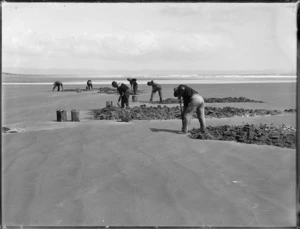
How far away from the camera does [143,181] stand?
5219 millimetres

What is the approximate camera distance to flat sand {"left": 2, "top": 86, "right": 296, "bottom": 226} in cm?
408

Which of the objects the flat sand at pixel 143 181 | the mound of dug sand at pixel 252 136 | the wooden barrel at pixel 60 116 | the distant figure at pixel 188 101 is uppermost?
the distant figure at pixel 188 101

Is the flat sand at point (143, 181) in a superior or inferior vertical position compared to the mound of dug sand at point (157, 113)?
inferior

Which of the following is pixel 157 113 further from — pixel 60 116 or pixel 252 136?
pixel 252 136

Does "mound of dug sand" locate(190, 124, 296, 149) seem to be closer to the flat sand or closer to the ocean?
the flat sand

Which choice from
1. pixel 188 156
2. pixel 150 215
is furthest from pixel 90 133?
pixel 150 215

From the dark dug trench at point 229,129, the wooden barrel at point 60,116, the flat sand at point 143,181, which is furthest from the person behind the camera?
the wooden barrel at point 60,116

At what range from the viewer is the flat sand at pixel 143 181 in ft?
13.4

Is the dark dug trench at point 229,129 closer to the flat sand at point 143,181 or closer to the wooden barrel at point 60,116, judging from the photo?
the flat sand at point 143,181

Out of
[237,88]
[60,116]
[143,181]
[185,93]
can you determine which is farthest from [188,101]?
[237,88]

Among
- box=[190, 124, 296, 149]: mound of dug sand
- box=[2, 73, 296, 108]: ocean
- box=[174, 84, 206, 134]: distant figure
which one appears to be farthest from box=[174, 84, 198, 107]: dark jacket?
box=[2, 73, 296, 108]: ocean

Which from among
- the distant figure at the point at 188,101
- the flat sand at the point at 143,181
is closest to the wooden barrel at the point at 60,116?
the flat sand at the point at 143,181

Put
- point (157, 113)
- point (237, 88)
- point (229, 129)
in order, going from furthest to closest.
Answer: point (237, 88), point (157, 113), point (229, 129)

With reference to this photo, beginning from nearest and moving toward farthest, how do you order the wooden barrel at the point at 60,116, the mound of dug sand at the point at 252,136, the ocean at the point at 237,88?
the mound of dug sand at the point at 252,136
the wooden barrel at the point at 60,116
the ocean at the point at 237,88
